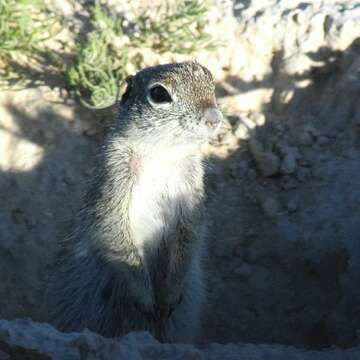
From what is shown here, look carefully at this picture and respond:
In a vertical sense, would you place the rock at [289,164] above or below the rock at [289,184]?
above

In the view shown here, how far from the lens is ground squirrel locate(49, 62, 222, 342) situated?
3924 millimetres

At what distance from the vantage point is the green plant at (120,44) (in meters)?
5.68

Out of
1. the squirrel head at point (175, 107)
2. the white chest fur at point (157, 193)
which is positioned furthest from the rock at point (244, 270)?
the squirrel head at point (175, 107)

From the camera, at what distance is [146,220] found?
437 cm

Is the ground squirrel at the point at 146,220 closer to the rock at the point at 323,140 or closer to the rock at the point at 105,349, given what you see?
the rock at the point at 105,349

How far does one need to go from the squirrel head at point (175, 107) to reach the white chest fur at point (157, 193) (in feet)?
0.62

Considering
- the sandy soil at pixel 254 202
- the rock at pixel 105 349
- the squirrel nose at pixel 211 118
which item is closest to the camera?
the rock at pixel 105 349

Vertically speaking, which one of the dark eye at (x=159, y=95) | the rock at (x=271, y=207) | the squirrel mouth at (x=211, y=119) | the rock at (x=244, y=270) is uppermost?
the dark eye at (x=159, y=95)

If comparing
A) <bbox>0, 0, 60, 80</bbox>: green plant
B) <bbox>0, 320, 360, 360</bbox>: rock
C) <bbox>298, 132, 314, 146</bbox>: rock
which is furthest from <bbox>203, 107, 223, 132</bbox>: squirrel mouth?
<bbox>0, 0, 60, 80</bbox>: green plant

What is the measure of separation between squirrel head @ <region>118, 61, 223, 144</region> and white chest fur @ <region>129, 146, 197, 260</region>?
0.62 ft

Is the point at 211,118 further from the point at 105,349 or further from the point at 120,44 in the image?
the point at 120,44

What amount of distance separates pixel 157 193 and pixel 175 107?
667 mm

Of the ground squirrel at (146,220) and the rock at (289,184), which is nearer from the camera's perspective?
the ground squirrel at (146,220)

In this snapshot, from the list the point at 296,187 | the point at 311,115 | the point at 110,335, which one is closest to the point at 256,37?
A: the point at 311,115
